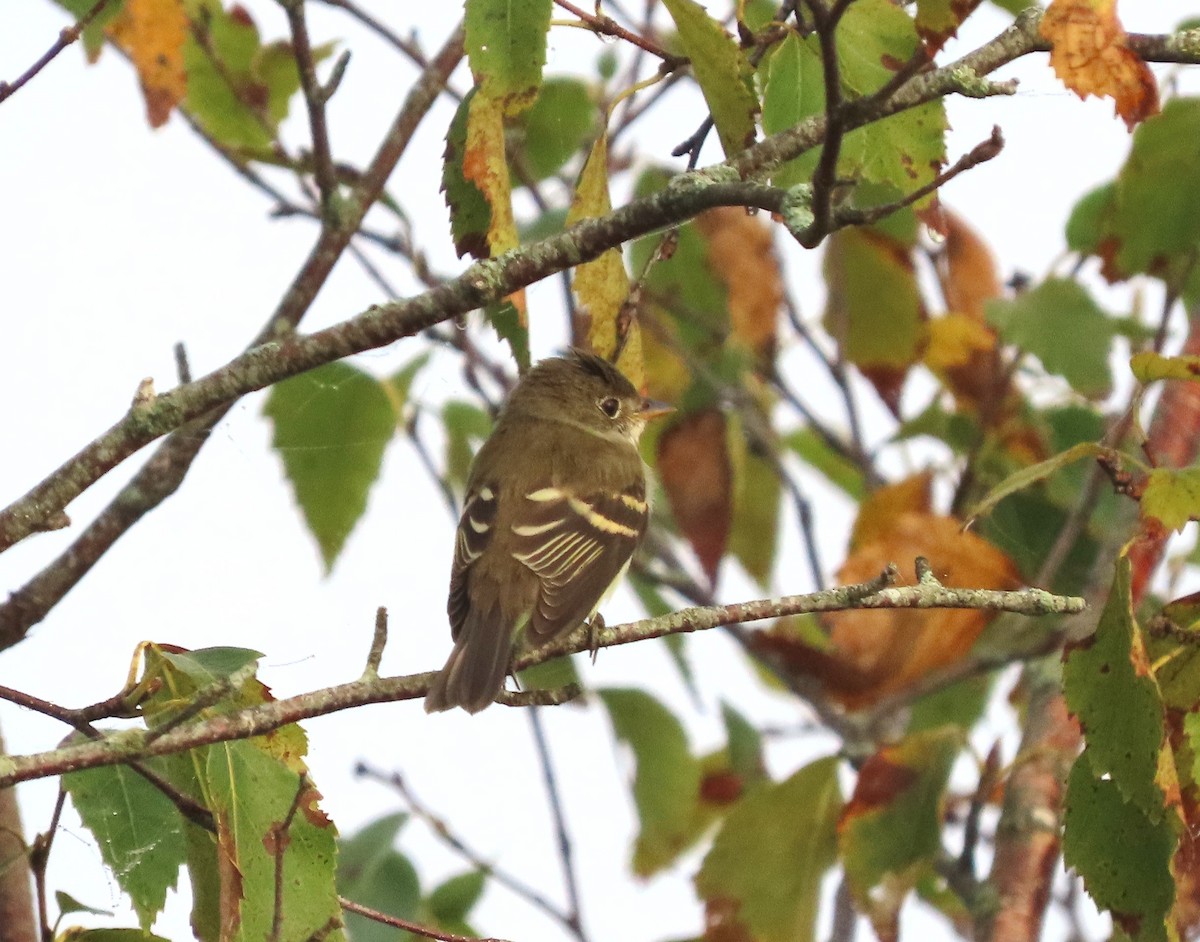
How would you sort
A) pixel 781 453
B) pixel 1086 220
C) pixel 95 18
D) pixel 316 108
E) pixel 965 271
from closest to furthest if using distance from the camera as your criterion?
1. pixel 95 18
2. pixel 316 108
3. pixel 1086 220
4. pixel 965 271
5. pixel 781 453

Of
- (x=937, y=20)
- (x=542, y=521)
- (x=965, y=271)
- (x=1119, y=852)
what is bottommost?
(x=1119, y=852)

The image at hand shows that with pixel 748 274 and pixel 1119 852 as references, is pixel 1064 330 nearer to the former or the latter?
pixel 748 274

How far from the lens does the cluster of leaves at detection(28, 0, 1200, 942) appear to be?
203 cm

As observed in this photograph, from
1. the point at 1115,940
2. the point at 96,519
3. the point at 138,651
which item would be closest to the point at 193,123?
the point at 96,519

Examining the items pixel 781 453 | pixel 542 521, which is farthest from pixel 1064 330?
pixel 781 453

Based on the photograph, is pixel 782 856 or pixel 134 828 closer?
pixel 134 828

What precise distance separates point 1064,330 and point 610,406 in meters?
1.36

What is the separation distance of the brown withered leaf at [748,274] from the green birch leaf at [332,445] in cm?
112

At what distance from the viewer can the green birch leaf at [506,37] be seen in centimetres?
212

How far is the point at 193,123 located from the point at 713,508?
163 cm

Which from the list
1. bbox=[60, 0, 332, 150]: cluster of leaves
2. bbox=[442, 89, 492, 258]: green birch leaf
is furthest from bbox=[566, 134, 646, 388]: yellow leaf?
bbox=[60, 0, 332, 150]: cluster of leaves

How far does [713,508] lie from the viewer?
4238 millimetres

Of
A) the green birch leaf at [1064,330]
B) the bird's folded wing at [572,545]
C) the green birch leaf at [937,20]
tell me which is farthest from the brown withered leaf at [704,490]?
the green birch leaf at [937,20]

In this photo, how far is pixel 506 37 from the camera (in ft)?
7.03
